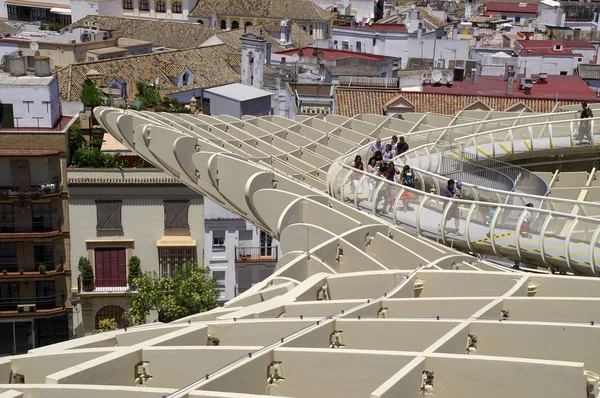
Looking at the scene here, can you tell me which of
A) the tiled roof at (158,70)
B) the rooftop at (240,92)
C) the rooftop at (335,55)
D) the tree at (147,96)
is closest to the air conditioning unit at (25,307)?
the tree at (147,96)

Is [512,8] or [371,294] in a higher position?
[512,8]

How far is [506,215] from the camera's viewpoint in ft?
60.7

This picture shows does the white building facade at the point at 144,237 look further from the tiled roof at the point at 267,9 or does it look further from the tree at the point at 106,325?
the tiled roof at the point at 267,9

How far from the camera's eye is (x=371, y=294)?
17797 millimetres

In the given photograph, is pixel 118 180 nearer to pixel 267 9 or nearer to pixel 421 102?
pixel 421 102

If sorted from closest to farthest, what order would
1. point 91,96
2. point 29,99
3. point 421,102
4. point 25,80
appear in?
point 421,102, point 29,99, point 25,80, point 91,96

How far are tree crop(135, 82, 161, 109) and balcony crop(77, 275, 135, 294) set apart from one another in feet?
39.5

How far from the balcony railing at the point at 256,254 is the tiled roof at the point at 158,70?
63.0ft

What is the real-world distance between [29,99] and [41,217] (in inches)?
246

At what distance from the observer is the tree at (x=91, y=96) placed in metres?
50.7

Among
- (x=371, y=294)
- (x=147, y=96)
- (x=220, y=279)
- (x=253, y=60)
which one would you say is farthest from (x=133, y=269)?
(x=371, y=294)

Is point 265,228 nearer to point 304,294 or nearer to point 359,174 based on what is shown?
point 359,174

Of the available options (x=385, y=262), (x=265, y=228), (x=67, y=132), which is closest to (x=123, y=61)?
(x=67, y=132)

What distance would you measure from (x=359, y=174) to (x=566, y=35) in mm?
65060
